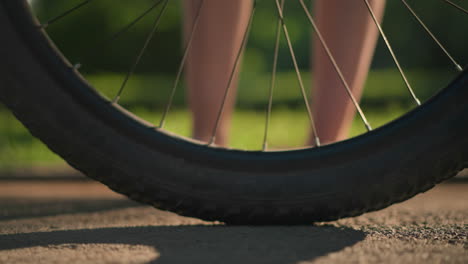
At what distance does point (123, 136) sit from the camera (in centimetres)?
114

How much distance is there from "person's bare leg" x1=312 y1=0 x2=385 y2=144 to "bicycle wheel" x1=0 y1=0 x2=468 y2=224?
478 mm

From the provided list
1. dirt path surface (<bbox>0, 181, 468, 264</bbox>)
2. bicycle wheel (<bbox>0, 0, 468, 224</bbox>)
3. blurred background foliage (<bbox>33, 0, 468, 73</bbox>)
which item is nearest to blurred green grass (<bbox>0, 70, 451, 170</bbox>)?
blurred background foliage (<bbox>33, 0, 468, 73</bbox>)

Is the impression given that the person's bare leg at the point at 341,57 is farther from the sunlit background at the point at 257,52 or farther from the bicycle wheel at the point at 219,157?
the sunlit background at the point at 257,52

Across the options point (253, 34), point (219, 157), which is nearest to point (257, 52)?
A: point (253, 34)

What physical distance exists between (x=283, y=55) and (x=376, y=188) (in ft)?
24.2

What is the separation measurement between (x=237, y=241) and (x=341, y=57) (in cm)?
73

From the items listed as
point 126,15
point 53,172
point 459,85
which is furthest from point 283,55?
point 459,85

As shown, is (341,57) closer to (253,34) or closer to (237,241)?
(237,241)

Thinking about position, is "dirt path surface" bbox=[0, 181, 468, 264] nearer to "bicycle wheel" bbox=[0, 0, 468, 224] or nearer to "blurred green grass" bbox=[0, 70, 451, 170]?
"bicycle wheel" bbox=[0, 0, 468, 224]

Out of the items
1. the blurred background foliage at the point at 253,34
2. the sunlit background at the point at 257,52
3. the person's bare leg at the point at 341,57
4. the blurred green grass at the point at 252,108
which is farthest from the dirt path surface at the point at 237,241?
the blurred background foliage at the point at 253,34

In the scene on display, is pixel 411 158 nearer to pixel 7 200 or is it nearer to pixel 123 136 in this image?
pixel 123 136

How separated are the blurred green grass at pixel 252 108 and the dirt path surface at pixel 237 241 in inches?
69.3

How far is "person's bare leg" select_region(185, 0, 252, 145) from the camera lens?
1628 millimetres

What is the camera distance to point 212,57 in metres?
1.65
